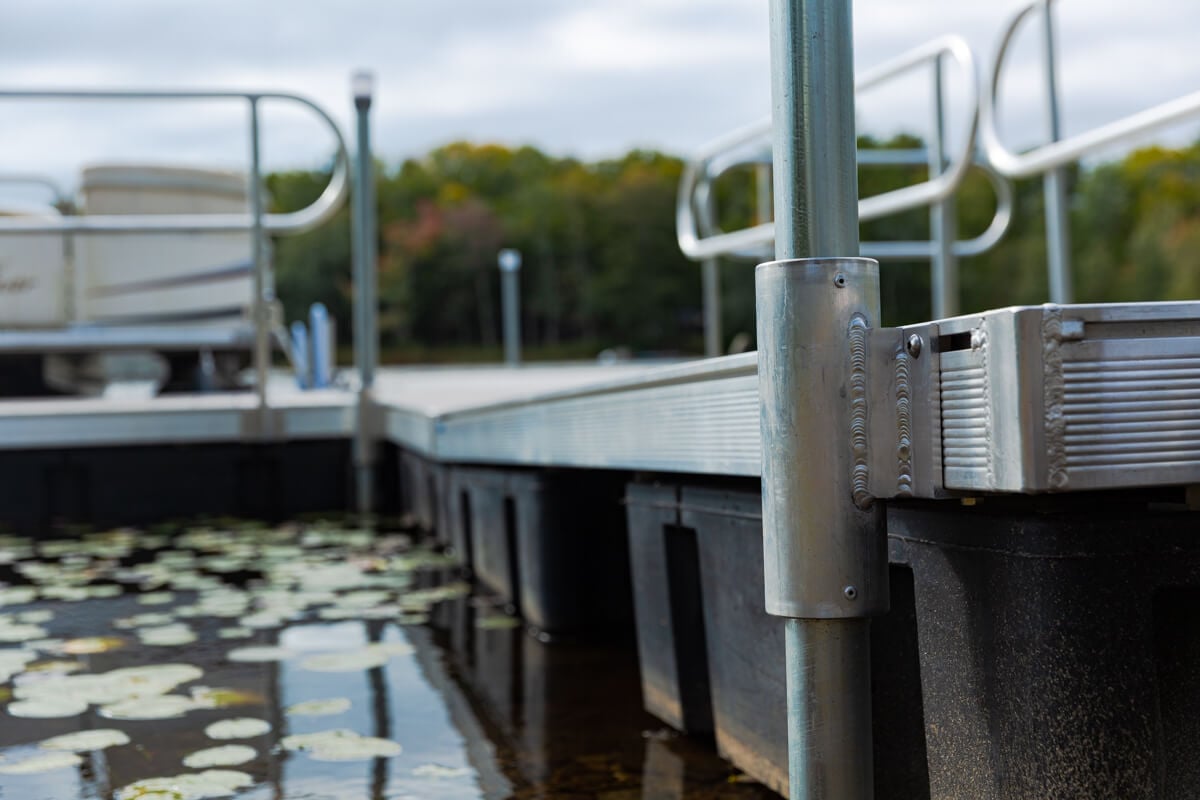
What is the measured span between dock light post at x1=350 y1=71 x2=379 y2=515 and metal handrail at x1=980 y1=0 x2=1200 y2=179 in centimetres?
277

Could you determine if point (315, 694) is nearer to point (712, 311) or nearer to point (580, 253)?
point (712, 311)

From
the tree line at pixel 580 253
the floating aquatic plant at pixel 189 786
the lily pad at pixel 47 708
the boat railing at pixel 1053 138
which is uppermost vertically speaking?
the tree line at pixel 580 253

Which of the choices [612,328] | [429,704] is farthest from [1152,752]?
[612,328]

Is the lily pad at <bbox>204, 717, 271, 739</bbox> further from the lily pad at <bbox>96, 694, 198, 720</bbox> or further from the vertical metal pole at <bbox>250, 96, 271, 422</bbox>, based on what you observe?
the vertical metal pole at <bbox>250, 96, 271, 422</bbox>

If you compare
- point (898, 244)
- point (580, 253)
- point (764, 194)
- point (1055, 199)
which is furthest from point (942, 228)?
point (580, 253)

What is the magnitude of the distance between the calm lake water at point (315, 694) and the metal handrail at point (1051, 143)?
4.92ft

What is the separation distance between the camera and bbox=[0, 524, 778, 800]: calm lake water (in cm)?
184

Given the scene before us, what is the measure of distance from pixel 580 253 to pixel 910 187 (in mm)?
47743

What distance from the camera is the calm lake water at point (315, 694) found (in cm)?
184

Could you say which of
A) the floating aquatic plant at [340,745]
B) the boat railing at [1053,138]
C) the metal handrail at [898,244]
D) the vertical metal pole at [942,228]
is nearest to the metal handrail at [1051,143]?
the boat railing at [1053,138]

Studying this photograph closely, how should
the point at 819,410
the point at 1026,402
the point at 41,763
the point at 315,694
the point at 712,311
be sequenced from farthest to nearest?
1. the point at 712,311
2. the point at 315,694
3. the point at 41,763
4. the point at 819,410
5. the point at 1026,402

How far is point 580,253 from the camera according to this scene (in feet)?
168

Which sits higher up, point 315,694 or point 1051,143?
point 1051,143

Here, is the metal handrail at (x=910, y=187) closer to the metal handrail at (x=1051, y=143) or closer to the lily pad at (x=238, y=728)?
the metal handrail at (x=1051, y=143)
